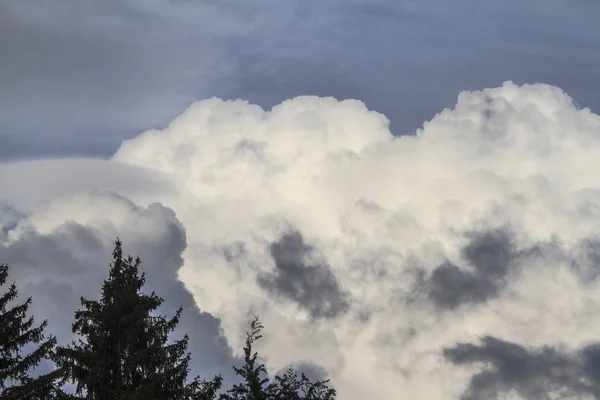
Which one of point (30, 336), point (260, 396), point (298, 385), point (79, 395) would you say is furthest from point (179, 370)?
point (298, 385)

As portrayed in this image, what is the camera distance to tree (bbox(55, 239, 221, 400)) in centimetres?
3604

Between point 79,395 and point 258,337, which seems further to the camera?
point 258,337

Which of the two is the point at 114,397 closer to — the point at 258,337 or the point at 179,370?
the point at 179,370

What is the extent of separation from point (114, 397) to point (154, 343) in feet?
10.1

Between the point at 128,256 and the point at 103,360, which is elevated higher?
the point at 128,256

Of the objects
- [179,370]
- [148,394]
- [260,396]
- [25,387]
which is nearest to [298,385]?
[260,396]

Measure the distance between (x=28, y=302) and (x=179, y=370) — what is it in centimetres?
786

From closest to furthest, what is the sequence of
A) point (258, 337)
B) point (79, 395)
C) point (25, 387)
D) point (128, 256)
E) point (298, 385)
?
1. point (25, 387)
2. point (79, 395)
3. point (128, 256)
4. point (258, 337)
5. point (298, 385)

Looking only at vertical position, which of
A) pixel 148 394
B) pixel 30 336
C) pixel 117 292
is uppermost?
pixel 117 292

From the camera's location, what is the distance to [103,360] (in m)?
36.2

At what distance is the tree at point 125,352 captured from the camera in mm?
36044

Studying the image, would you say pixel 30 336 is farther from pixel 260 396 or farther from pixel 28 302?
pixel 260 396

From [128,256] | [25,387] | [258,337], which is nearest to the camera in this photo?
[25,387]

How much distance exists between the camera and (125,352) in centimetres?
3734
